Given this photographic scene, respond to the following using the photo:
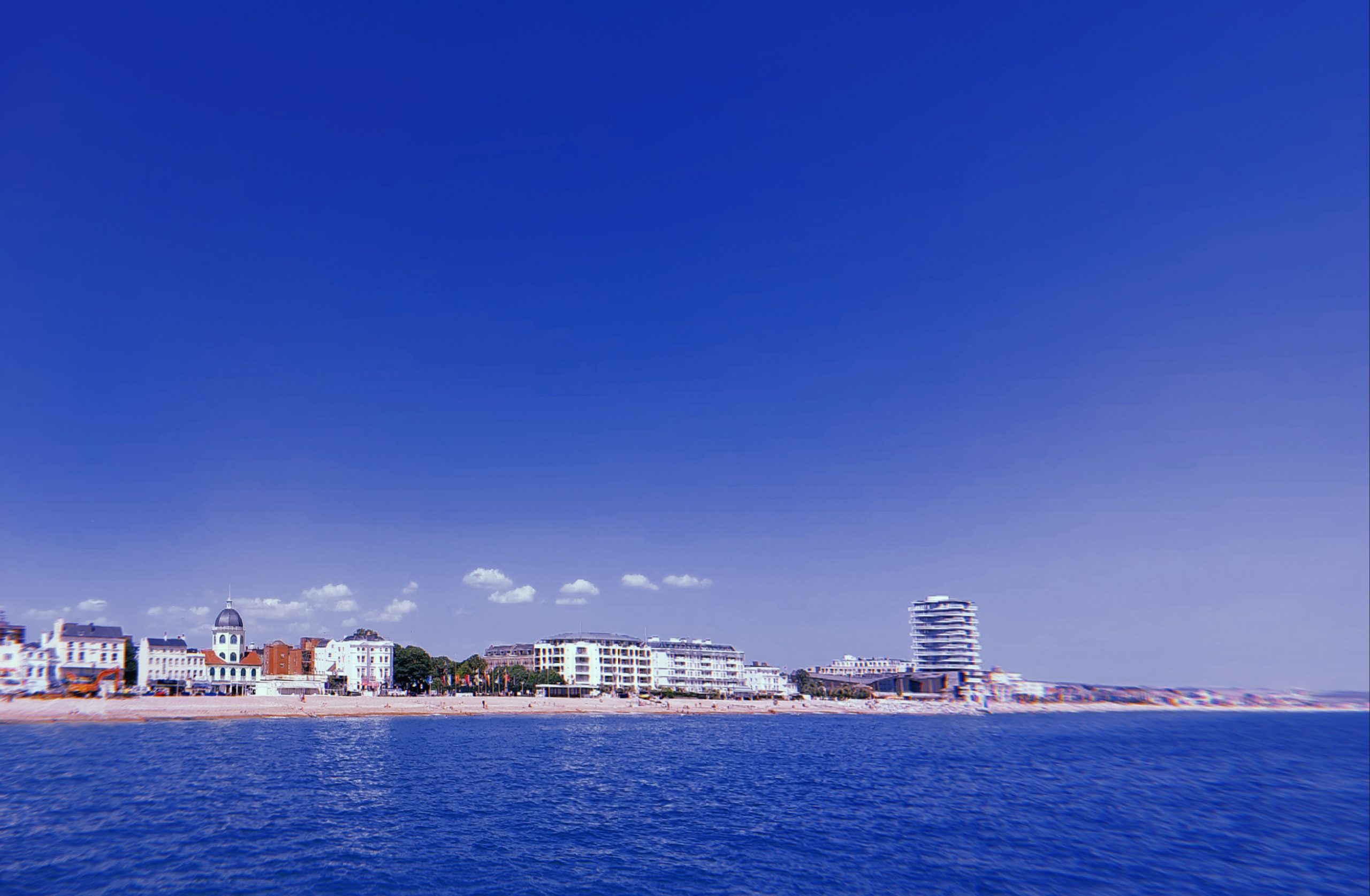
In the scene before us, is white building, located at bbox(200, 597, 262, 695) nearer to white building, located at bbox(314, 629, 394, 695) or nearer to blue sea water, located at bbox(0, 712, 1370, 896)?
white building, located at bbox(314, 629, 394, 695)

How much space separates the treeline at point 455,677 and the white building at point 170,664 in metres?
43.8

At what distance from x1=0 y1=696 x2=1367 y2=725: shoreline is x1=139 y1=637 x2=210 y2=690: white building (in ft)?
111

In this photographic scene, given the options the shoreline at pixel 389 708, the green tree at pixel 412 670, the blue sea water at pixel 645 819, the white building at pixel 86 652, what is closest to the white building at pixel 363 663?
the green tree at pixel 412 670

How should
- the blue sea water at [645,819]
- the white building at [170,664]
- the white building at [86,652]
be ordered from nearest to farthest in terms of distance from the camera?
the blue sea water at [645,819]
the white building at [86,652]
the white building at [170,664]

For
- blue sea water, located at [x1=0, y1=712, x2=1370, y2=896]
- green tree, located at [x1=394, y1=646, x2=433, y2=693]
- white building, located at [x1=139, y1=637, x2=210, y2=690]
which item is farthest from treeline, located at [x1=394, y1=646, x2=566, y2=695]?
blue sea water, located at [x1=0, y1=712, x2=1370, y2=896]

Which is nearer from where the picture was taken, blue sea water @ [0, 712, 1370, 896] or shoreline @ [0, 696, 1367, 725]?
blue sea water @ [0, 712, 1370, 896]

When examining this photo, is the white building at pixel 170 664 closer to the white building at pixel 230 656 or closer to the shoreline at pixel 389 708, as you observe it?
the white building at pixel 230 656

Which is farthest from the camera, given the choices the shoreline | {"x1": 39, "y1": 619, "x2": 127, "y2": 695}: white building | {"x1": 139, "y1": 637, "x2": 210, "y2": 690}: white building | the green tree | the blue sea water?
the green tree

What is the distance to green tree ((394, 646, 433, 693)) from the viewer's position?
16962 cm

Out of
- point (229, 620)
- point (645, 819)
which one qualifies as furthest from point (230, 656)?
point (645, 819)

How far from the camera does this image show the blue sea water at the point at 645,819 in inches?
1169

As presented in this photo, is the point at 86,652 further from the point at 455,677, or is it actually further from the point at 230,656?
the point at 455,677

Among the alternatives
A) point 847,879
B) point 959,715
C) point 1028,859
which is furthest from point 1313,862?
Result: point 959,715

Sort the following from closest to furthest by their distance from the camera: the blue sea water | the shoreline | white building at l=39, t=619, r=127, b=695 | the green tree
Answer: the blue sea water
the shoreline
white building at l=39, t=619, r=127, b=695
the green tree
